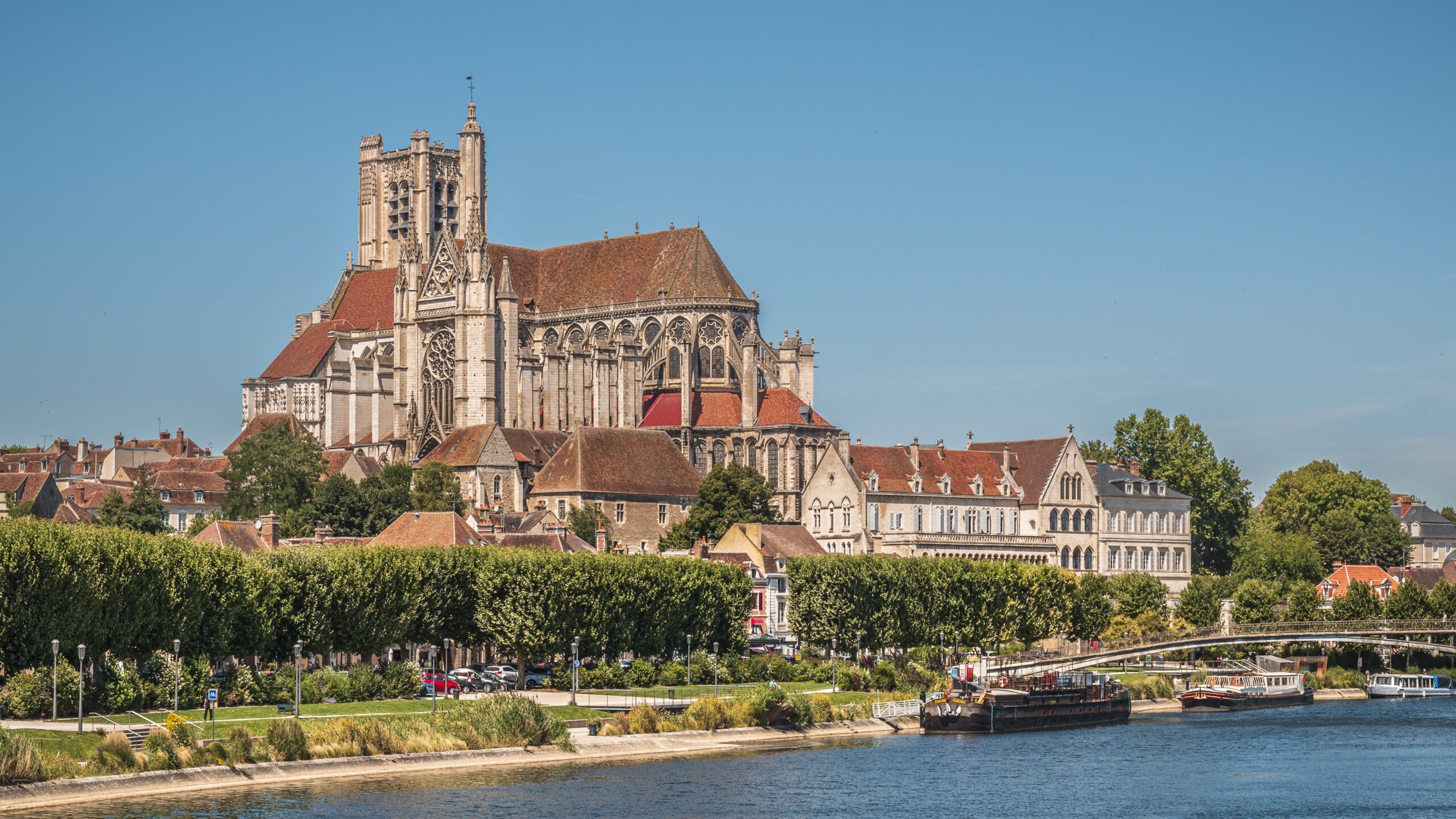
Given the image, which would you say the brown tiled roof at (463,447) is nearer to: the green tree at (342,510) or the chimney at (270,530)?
the green tree at (342,510)

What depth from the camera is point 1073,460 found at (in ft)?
438

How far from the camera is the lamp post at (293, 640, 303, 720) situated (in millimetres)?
63375

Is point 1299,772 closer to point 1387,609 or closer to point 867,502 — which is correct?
point 1387,609

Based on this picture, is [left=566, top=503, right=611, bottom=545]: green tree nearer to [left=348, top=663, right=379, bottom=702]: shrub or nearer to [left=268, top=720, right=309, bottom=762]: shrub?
[left=348, top=663, right=379, bottom=702]: shrub

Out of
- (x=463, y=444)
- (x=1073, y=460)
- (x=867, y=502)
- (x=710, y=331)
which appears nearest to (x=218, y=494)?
(x=463, y=444)

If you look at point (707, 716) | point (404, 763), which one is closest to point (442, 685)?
point (707, 716)

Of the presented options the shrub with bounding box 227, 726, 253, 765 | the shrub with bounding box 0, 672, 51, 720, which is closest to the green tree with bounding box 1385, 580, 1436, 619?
the shrub with bounding box 227, 726, 253, 765

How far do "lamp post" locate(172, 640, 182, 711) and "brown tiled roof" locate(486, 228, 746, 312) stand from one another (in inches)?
3402

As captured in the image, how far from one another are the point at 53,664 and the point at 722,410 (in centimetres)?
8676

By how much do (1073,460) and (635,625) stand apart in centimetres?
5861

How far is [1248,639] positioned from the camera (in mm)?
94875

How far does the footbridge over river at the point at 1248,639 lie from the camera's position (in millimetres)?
92750

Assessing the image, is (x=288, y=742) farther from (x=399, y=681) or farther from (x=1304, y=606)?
(x=1304, y=606)

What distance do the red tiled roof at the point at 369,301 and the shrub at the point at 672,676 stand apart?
87.3 m
